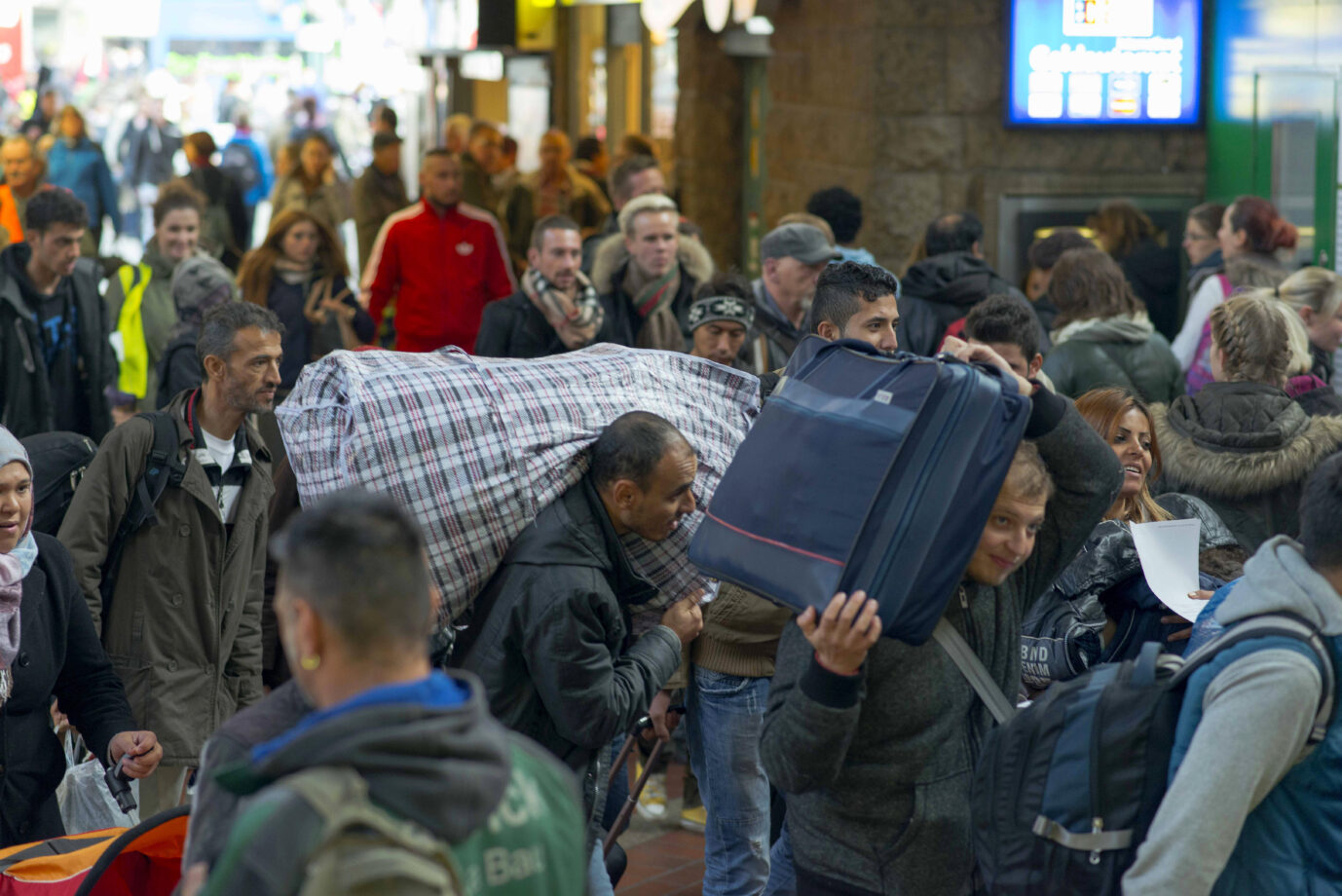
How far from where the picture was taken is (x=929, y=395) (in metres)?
2.95

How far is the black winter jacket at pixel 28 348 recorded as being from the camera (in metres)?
7.29

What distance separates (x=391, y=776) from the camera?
2.00 m

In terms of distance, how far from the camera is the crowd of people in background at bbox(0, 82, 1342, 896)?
216 centimetres

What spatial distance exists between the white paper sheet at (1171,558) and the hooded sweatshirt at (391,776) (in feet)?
7.25

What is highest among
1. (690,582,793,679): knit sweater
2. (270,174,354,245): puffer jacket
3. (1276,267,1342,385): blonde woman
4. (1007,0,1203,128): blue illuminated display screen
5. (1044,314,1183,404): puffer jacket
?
(1007,0,1203,128): blue illuminated display screen

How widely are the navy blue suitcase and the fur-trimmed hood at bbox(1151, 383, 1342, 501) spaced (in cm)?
237

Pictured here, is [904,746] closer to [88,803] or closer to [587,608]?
[587,608]

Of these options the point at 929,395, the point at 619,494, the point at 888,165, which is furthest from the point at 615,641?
the point at 888,165

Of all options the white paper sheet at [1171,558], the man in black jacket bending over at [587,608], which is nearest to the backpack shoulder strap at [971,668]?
the man in black jacket bending over at [587,608]

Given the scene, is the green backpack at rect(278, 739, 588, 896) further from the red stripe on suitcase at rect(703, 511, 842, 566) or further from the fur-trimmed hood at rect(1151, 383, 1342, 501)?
the fur-trimmed hood at rect(1151, 383, 1342, 501)

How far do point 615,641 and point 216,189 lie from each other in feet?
37.9

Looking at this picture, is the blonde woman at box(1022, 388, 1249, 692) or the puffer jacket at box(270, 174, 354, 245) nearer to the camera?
the blonde woman at box(1022, 388, 1249, 692)

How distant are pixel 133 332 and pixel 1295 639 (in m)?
6.92

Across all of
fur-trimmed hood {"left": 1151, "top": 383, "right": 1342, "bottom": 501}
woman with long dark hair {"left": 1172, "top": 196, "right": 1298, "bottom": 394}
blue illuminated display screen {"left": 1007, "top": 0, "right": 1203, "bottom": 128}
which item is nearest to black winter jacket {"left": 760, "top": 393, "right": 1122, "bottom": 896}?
fur-trimmed hood {"left": 1151, "top": 383, "right": 1342, "bottom": 501}
